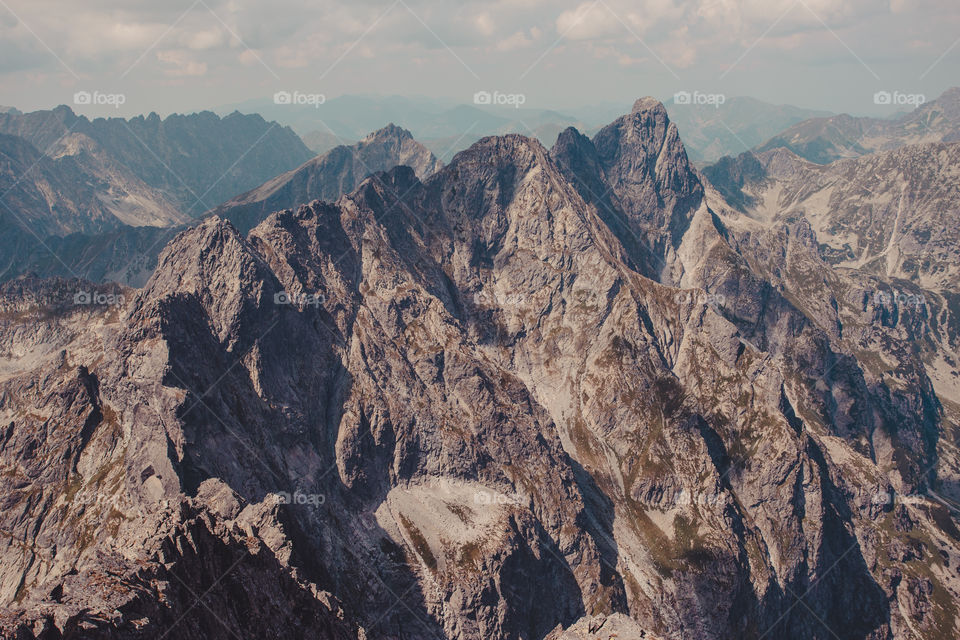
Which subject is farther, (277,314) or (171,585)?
(277,314)

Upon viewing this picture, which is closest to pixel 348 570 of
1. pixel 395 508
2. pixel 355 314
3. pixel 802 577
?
pixel 395 508

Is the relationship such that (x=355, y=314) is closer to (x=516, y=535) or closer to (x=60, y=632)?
(x=516, y=535)

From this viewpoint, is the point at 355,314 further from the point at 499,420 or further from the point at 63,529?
the point at 63,529

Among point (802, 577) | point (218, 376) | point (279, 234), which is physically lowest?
point (802, 577)

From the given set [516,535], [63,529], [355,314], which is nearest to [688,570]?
[516,535]

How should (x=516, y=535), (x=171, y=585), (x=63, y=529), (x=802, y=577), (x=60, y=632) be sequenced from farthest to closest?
(x=802, y=577) → (x=516, y=535) → (x=63, y=529) → (x=171, y=585) → (x=60, y=632)

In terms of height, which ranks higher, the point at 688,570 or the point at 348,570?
the point at 348,570

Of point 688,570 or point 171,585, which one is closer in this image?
point 171,585

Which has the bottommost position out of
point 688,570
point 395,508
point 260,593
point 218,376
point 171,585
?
point 688,570

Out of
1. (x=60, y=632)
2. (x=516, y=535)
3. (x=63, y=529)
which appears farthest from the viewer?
(x=516, y=535)
